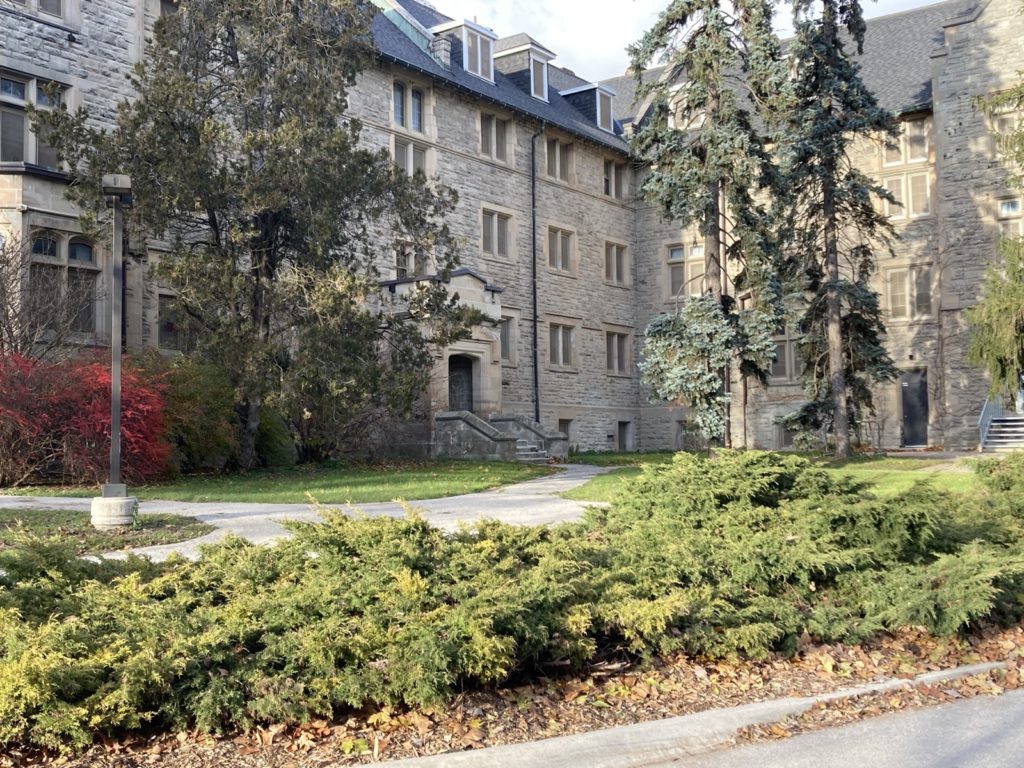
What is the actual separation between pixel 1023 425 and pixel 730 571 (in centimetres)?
2464

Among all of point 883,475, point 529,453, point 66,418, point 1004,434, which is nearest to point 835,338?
point 883,475

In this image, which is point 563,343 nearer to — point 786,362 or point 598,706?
point 786,362

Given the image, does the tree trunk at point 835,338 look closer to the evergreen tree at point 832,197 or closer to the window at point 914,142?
the evergreen tree at point 832,197

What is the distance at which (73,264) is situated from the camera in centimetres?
2016

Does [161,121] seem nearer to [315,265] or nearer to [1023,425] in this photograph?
[315,265]

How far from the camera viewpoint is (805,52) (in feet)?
77.6

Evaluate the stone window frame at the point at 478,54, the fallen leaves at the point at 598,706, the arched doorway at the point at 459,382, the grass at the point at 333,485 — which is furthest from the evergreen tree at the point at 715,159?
the fallen leaves at the point at 598,706

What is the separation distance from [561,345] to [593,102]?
9.37 meters

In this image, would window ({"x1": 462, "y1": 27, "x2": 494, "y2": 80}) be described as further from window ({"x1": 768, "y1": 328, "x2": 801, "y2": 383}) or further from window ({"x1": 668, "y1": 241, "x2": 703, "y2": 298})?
window ({"x1": 768, "y1": 328, "x2": 801, "y2": 383})

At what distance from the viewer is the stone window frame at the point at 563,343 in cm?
3394

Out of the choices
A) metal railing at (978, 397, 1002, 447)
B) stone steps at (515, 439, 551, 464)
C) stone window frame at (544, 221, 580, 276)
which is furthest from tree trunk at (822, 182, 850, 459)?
stone window frame at (544, 221, 580, 276)

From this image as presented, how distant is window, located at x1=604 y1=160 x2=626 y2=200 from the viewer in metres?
37.3

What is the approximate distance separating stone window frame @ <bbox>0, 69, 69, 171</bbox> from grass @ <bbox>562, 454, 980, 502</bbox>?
1238 cm

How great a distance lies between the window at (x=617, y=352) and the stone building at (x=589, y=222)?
0.26 ft
